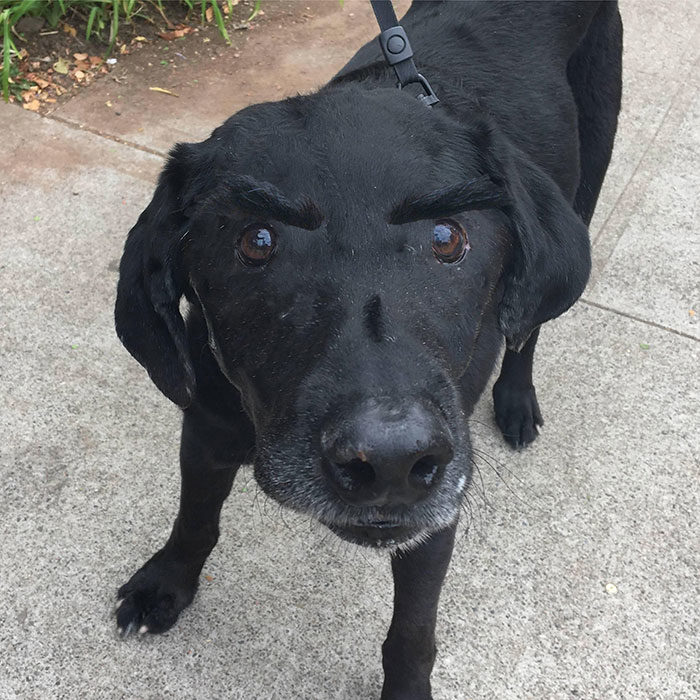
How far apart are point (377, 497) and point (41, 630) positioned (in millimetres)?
1660

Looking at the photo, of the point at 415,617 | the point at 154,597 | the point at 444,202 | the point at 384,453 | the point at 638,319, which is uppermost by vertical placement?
the point at 444,202

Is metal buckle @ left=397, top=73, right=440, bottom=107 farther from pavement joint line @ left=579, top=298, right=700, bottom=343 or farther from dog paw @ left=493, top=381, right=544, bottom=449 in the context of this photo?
pavement joint line @ left=579, top=298, right=700, bottom=343

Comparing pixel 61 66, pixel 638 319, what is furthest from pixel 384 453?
pixel 61 66

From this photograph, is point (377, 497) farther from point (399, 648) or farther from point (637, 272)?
point (637, 272)

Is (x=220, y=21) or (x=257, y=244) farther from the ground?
(x=257, y=244)

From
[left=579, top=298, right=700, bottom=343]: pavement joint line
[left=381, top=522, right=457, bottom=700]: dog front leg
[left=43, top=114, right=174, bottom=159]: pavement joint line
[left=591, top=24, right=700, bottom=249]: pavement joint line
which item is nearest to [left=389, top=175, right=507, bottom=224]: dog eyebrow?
[left=381, top=522, right=457, bottom=700]: dog front leg

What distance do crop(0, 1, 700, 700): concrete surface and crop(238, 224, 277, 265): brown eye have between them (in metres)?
1.10

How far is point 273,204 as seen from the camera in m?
1.95

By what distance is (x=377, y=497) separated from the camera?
1.72m

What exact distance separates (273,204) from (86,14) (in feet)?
14.5

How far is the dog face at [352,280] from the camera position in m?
1.77

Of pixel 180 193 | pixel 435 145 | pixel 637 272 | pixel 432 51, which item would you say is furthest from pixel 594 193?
pixel 180 193

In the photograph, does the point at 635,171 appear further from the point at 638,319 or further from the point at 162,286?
the point at 162,286

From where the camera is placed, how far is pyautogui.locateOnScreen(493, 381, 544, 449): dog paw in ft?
11.4
